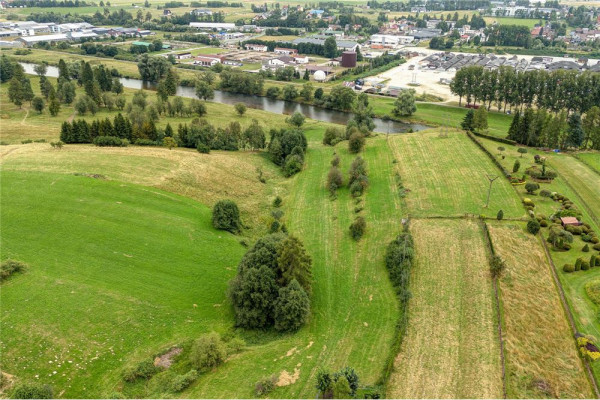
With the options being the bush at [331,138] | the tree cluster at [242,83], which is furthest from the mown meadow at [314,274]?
the tree cluster at [242,83]

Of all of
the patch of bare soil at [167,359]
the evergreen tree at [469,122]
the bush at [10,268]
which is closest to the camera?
the patch of bare soil at [167,359]

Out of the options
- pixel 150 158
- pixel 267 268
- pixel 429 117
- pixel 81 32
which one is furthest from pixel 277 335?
pixel 81 32

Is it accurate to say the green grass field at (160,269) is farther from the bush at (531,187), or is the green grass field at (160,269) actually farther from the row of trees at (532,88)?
the row of trees at (532,88)

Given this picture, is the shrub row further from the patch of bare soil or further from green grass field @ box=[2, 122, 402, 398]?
the patch of bare soil

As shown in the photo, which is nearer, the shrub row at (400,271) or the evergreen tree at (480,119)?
the shrub row at (400,271)

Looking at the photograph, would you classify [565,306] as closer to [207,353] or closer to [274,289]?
[274,289]

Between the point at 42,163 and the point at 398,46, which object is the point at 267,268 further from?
the point at 398,46

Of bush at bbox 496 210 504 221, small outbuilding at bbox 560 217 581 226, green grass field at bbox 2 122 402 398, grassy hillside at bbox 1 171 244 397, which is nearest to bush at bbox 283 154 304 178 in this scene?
green grass field at bbox 2 122 402 398
